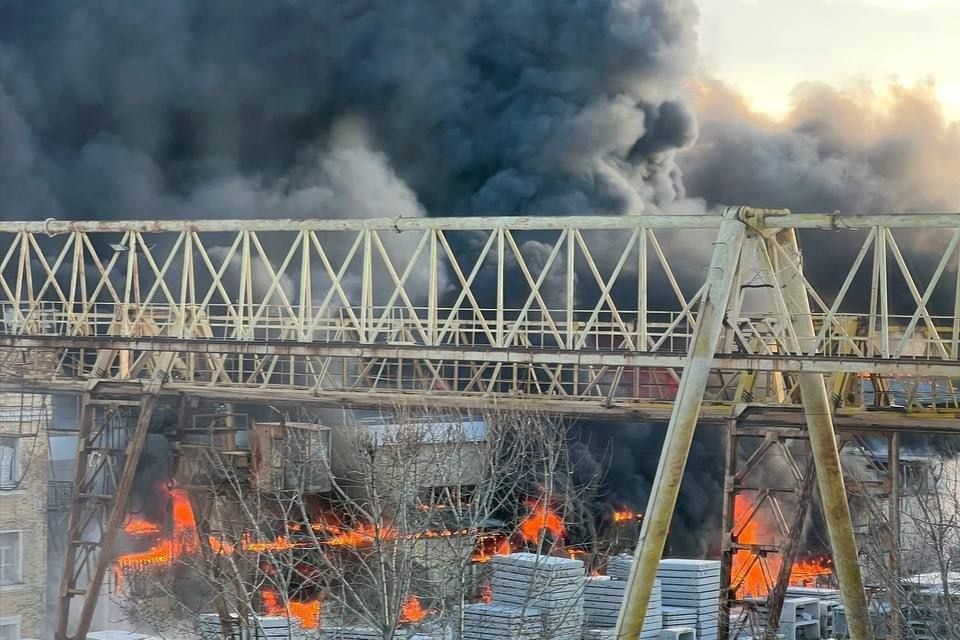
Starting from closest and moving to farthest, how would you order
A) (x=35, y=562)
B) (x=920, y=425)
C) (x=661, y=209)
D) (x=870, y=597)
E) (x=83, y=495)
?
1. (x=920, y=425)
2. (x=870, y=597)
3. (x=83, y=495)
4. (x=35, y=562)
5. (x=661, y=209)

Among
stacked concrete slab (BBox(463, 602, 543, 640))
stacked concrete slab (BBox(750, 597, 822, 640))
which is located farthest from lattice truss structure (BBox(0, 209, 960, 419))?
stacked concrete slab (BBox(750, 597, 822, 640))

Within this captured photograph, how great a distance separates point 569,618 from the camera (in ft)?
65.2

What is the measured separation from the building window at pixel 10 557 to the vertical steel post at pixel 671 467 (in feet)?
54.9

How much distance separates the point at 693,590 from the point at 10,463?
1316 cm

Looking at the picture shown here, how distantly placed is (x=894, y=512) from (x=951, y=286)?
92.6 feet

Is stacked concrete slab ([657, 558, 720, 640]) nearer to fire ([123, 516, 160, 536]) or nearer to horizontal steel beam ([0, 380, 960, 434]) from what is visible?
horizontal steel beam ([0, 380, 960, 434])

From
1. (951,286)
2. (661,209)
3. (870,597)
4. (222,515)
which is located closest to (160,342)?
(222,515)

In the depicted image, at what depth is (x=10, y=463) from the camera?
27.8 meters

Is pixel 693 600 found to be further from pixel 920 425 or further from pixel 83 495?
pixel 83 495

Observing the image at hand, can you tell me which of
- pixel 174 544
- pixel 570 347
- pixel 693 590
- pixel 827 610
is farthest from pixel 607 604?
pixel 174 544

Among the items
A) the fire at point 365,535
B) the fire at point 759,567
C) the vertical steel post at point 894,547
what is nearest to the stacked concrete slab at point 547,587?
the fire at point 365,535

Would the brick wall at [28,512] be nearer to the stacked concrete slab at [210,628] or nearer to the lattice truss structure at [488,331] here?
the lattice truss structure at [488,331]

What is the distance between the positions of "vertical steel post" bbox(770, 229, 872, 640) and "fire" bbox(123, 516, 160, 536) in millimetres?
17616

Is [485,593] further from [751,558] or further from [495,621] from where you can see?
[495,621]
